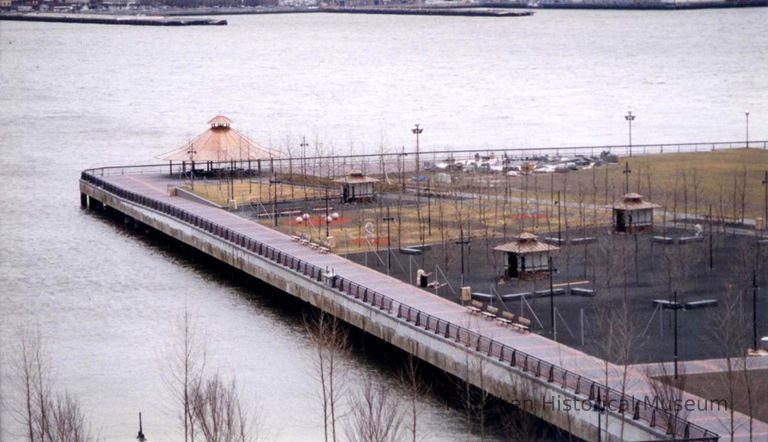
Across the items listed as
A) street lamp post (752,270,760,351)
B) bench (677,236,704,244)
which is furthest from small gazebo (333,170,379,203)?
street lamp post (752,270,760,351)

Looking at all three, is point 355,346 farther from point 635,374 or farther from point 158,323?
point 635,374

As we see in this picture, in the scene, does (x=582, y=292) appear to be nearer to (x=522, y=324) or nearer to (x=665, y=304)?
(x=665, y=304)

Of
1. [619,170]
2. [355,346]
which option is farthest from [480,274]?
[619,170]

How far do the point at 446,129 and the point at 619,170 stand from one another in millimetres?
43147

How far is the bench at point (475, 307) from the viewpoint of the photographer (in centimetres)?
4462

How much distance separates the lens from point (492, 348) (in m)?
40.2

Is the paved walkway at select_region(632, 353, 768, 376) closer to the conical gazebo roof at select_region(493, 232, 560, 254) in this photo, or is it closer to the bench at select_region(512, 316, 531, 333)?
the bench at select_region(512, 316, 531, 333)

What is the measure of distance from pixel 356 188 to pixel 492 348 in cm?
2820

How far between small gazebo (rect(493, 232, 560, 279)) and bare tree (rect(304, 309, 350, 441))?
17.3 ft

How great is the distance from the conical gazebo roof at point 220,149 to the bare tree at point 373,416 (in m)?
36.0

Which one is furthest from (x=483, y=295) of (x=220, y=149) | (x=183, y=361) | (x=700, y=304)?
(x=220, y=149)

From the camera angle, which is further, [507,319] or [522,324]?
[507,319]

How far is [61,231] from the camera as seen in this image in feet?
237

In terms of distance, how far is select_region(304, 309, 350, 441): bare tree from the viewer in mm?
40394
